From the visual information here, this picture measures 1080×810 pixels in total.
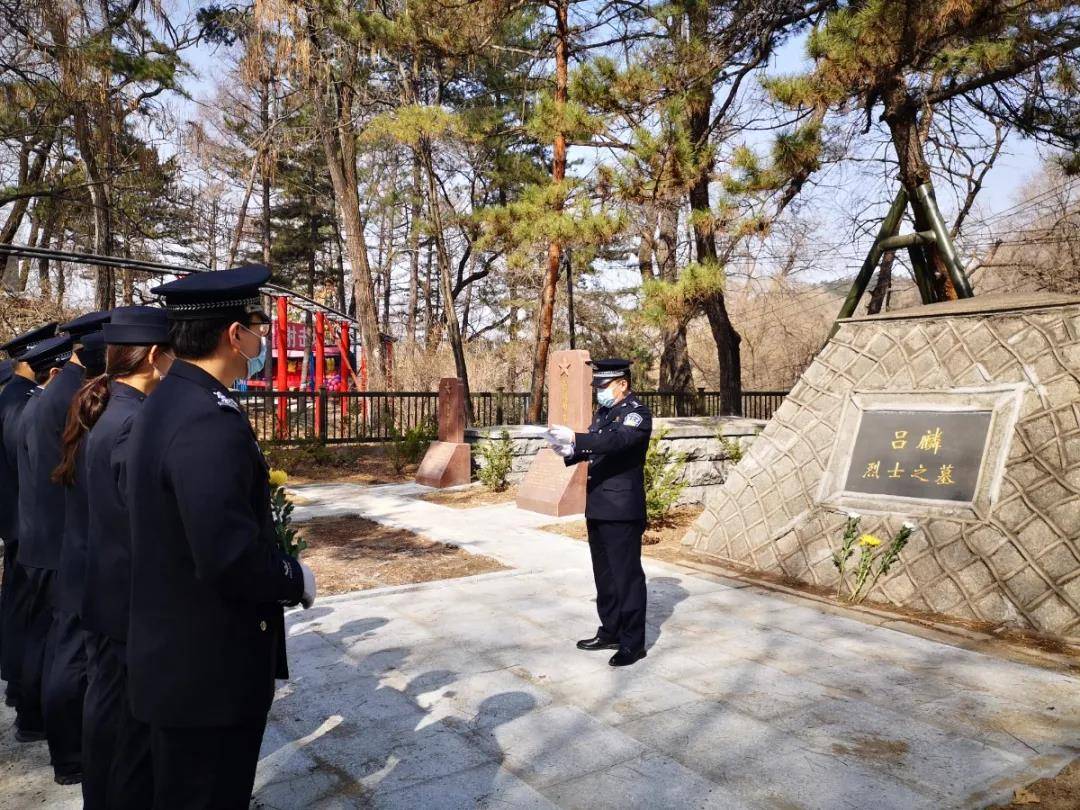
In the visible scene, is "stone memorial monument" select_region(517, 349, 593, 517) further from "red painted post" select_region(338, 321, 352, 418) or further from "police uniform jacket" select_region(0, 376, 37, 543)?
"red painted post" select_region(338, 321, 352, 418)

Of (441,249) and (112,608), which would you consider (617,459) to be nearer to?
(112,608)

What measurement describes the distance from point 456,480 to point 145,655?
1040 cm

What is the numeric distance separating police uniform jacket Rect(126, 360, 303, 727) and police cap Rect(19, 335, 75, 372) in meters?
2.56

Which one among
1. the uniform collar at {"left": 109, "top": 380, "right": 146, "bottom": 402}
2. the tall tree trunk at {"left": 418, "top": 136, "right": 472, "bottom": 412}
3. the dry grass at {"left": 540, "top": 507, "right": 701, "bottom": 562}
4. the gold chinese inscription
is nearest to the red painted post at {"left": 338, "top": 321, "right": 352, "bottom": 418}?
the tall tree trunk at {"left": 418, "top": 136, "right": 472, "bottom": 412}

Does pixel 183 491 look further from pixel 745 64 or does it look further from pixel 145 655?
pixel 745 64

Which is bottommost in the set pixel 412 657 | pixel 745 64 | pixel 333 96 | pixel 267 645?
pixel 412 657

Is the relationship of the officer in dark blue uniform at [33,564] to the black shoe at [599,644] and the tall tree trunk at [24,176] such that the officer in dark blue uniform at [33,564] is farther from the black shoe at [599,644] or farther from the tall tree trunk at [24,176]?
the tall tree trunk at [24,176]

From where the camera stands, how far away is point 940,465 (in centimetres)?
591

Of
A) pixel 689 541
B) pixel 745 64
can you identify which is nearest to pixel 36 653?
pixel 689 541

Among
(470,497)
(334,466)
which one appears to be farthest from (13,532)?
(334,466)

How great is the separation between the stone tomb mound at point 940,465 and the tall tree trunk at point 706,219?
189 inches

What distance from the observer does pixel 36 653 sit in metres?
3.60

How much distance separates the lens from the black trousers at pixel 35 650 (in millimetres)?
3578

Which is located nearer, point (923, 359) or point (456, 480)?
point (923, 359)
